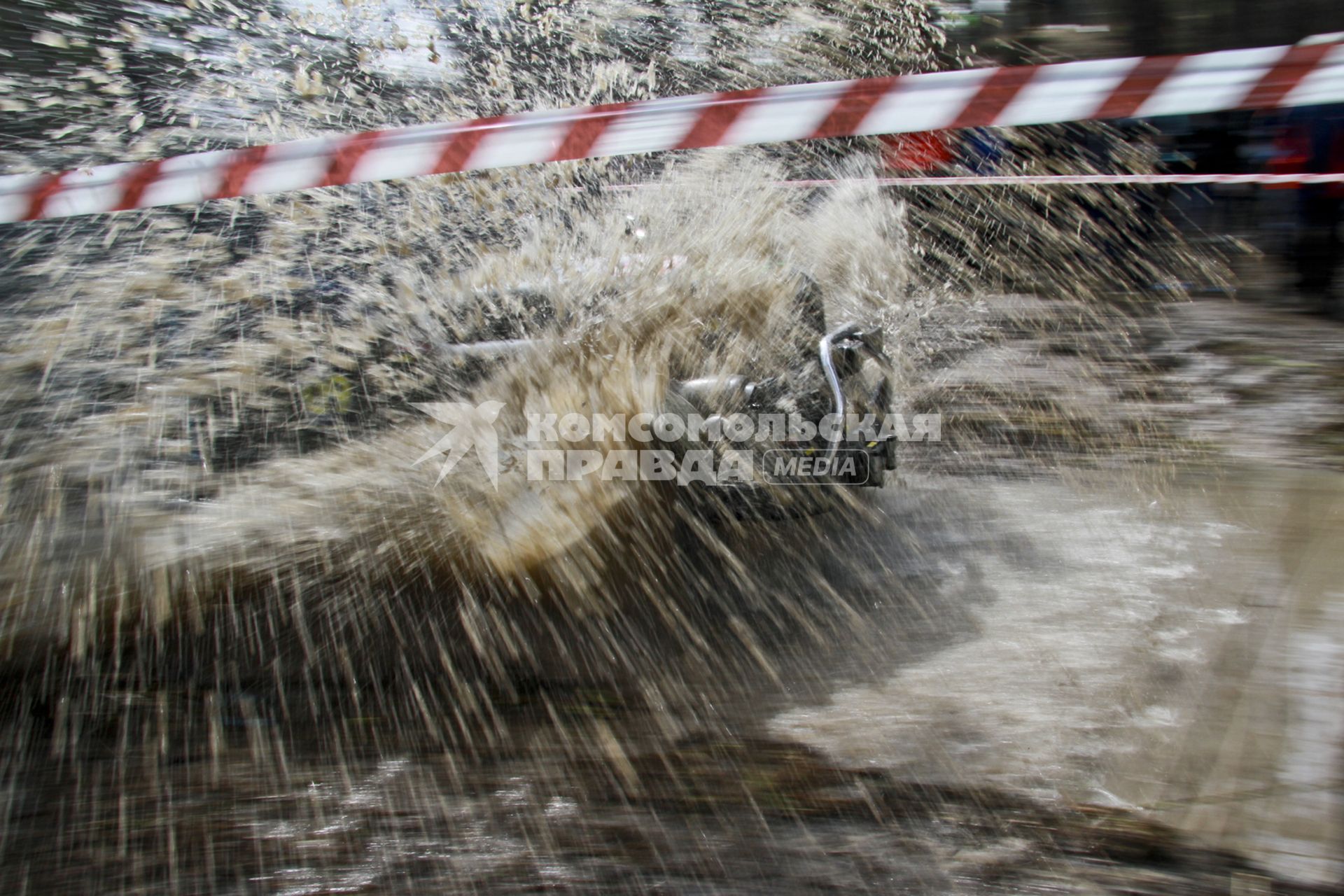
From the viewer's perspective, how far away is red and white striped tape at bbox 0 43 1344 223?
3.21m

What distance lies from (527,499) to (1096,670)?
5.32ft

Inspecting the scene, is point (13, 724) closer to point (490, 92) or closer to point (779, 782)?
point (779, 782)

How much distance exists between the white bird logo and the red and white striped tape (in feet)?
3.41

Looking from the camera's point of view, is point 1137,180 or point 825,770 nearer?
point 825,770

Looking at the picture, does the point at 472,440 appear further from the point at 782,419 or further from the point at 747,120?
the point at 747,120

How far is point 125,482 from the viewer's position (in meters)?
2.57

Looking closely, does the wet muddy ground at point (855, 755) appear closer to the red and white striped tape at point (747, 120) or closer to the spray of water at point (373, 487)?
the spray of water at point (373, 487)

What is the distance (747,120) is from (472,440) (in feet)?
5.06

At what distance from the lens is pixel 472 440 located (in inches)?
104
